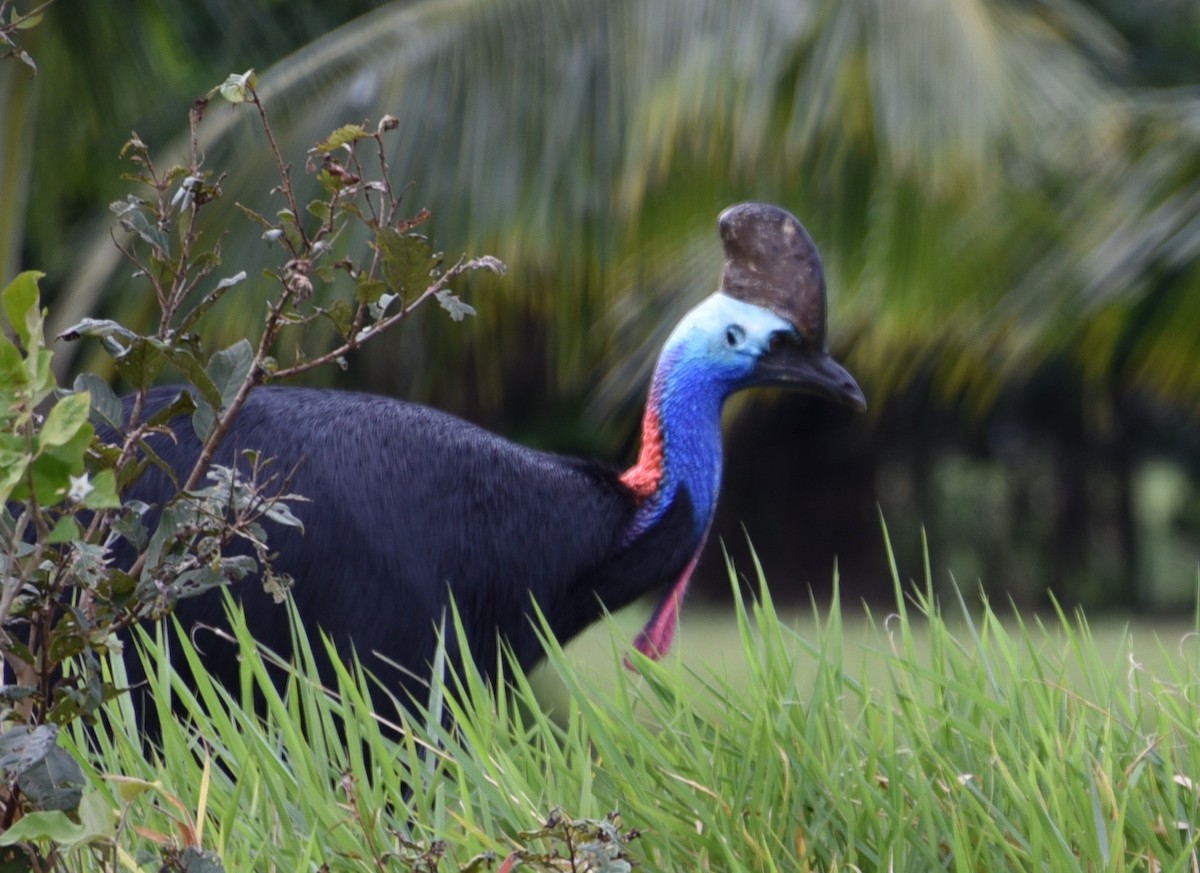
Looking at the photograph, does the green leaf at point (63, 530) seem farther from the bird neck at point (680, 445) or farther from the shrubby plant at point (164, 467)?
the bird neck at point (680, 445)

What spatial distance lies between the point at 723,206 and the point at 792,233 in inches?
83.2

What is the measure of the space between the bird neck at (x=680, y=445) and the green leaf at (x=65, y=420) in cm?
168

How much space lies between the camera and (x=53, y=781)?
1.44 m

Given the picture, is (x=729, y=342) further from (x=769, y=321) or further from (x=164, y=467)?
(x=164, y=467)

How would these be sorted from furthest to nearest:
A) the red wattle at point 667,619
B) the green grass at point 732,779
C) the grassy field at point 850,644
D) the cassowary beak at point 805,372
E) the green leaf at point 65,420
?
the cassowary beak at point 805,372 < the red wattle at point 667,619 < the grassy field at point 850,644 < the green grass at point 732,779 < the green leaf at point 65,420

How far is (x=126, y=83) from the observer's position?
250 inches

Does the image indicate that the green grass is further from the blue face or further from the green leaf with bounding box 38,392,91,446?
the blue face

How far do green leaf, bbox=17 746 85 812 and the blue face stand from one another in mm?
1720

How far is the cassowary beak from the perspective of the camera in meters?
3.01

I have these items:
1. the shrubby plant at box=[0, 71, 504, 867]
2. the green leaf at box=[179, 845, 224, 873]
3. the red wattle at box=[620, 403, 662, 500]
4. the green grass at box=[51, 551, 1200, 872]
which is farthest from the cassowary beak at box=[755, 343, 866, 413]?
the green leaf at box=[179, 845, 224, 873]

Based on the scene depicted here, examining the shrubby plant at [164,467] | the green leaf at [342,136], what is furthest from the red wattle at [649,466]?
the green leaf at [342,136]

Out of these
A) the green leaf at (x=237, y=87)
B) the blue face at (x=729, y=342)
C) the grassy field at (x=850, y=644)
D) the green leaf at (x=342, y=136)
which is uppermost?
the green leaf at (x=237, y=87)

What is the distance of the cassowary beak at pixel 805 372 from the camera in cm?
301

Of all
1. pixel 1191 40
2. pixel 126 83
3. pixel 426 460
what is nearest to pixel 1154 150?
pixel 426 460
